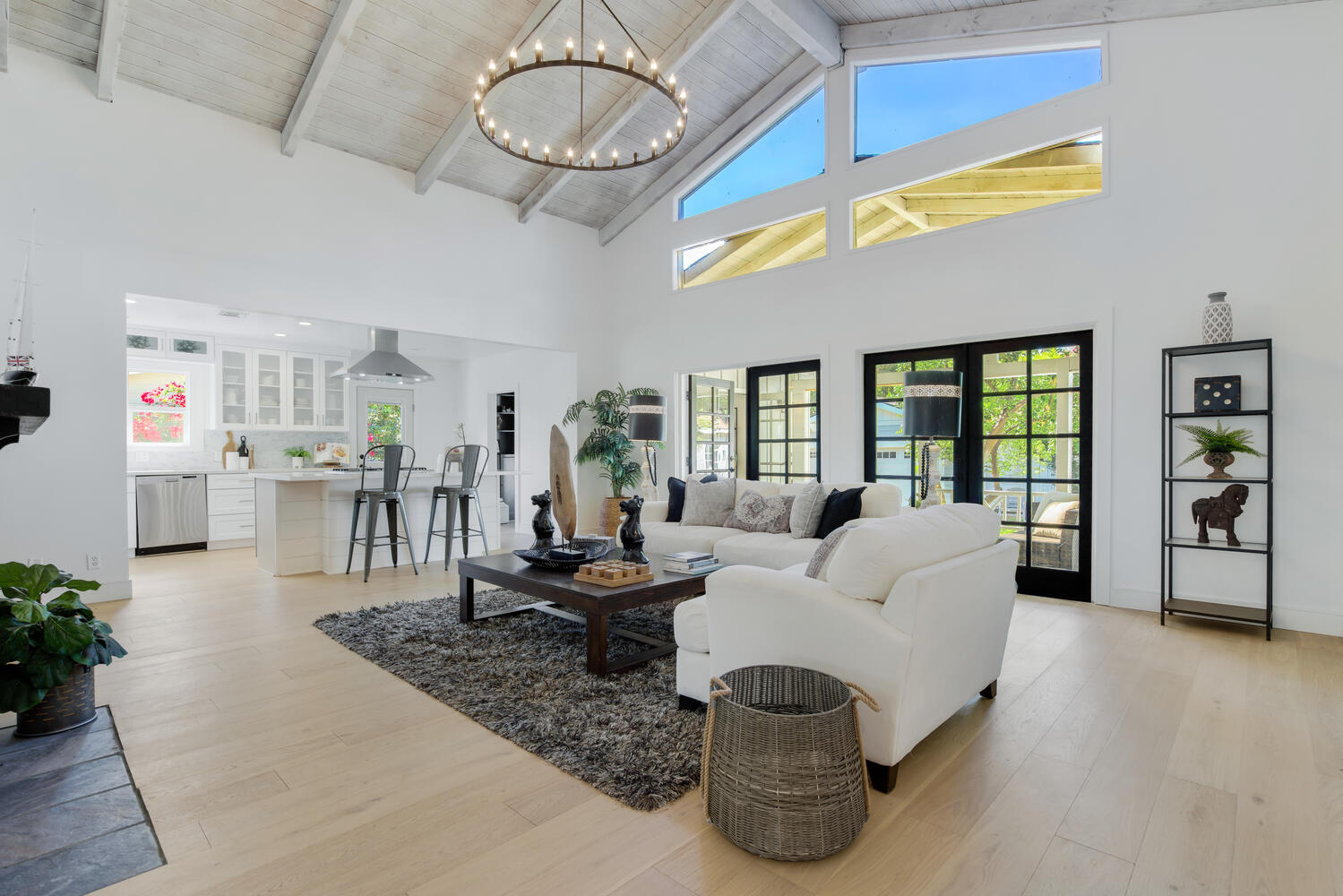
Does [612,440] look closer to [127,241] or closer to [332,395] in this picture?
[332,395]

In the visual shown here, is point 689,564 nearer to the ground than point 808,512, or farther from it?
nearer to the ground

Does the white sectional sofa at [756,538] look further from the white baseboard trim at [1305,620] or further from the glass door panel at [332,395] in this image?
the glass door panel at [332,395]

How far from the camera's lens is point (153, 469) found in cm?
674

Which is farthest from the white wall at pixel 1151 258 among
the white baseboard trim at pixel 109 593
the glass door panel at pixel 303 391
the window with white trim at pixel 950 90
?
the glass door panel at pixel 303 391

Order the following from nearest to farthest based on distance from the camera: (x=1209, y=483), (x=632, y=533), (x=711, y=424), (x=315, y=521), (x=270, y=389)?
(x=632, y=533)
(x=1209, y=483)
(x=315, y=521)
(x=711, y=424)
(x=270, y=389)

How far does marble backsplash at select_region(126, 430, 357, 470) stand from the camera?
6.89 m

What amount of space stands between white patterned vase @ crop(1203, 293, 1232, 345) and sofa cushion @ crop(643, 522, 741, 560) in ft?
9.96

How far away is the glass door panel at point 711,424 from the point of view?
7.12 m

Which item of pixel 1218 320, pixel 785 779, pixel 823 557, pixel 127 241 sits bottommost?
pixel 785 779

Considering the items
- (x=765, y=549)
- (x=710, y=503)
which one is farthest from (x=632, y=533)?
(x=710, y=503)

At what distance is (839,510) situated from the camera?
438 cm

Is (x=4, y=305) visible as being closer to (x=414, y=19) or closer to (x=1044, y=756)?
(x=414, y=19)

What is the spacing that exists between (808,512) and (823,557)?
2.23 m

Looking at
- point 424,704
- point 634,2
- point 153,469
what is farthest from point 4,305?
point 634,2
